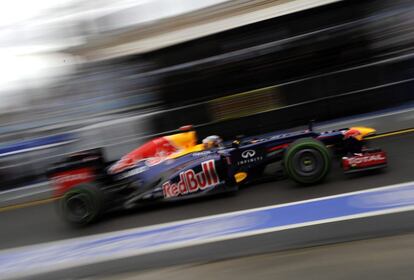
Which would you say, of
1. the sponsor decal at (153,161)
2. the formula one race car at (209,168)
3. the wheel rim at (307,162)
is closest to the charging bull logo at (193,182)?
the formula one race car at (209,168)

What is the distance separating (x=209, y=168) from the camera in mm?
5422

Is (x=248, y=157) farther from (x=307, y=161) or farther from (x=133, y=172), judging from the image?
(x=133, y=172)

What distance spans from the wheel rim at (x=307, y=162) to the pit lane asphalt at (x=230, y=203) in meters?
0.20

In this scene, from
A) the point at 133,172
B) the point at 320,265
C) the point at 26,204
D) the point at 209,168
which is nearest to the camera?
the point at 320,265

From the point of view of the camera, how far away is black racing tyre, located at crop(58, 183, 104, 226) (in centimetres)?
556

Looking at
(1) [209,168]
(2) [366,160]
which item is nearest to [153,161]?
(1) [209,168]

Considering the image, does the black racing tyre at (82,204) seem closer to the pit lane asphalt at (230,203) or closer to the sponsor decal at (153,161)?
the pit lane asphalt at (230,203)

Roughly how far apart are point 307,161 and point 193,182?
136 cm

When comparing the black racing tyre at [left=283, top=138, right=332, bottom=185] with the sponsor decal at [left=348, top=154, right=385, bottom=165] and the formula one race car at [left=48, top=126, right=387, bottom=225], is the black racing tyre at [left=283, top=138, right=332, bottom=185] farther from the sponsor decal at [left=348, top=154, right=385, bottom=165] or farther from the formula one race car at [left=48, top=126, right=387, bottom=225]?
the sponsor decal at [left=348, top=154, right=385, bottom=165]

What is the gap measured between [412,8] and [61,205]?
6746mm

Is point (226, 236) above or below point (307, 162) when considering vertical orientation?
below

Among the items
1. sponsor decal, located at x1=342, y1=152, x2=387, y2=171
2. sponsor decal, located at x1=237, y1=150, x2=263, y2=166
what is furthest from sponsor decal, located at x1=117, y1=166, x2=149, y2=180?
sponsor decal, located at x1=342, y1=152, x2=387, y2=171

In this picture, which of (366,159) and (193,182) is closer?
(366,159)

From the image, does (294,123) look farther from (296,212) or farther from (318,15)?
(296,212)
